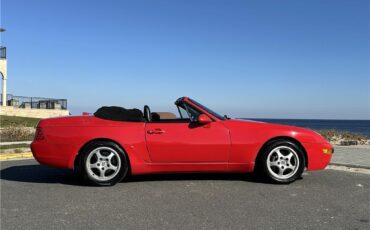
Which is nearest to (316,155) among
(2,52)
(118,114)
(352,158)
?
(118,114)

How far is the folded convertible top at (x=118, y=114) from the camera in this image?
21.1 ft

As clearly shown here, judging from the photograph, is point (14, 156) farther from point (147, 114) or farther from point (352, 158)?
point (352, 158)

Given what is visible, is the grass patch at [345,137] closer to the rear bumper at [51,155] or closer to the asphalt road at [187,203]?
the asphalt road at [187,203]

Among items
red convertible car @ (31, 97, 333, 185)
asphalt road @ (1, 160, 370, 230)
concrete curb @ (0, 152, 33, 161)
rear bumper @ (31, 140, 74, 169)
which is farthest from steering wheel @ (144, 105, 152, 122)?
concrete curb @ (0, 152, 33, 161)

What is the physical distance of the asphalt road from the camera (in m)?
4.25

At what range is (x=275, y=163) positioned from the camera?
6289mm

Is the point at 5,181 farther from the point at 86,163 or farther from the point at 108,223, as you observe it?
the point at 108,223

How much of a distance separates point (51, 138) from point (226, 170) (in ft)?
8.72

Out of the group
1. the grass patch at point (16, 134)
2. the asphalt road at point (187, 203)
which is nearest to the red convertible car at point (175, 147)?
the asphalt road at point (187, 203)

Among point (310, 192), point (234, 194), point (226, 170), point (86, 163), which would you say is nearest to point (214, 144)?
point (226, 170)

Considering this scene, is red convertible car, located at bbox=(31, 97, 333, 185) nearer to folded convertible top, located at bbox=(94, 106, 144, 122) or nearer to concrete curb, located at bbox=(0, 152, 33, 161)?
folded convertible top, located at bbox=(94, 106, 144, 122)

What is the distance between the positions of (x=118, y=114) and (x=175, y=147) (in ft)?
3.42

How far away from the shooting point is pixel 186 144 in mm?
6199

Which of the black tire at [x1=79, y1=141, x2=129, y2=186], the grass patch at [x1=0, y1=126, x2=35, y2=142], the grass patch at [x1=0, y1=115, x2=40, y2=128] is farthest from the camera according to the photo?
the grass patch at [x1=0, y1=115, x2=40, y2=128]
